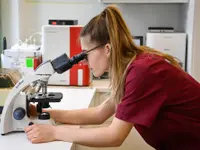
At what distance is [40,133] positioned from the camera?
1475 millimetres

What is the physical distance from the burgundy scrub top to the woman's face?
0.43ft

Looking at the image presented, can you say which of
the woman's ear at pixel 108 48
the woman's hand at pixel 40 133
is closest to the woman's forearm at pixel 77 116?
the woman's hand at pixel 40 133

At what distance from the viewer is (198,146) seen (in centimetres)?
145

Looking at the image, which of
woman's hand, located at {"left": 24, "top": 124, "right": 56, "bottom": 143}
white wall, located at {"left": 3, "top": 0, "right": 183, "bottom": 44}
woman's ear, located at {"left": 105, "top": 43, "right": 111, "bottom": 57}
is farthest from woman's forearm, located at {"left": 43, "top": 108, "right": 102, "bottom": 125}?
white wall, located at {"left": 3, "top": 0, "right": 183, "bottom": 44}

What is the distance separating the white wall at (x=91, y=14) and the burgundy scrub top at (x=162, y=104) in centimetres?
184

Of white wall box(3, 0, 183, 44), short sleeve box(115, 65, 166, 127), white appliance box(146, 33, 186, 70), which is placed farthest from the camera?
white wall box(3, 0, 183, 44)

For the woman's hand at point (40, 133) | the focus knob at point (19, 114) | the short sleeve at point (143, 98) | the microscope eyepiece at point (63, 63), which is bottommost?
the woman's hand at point (40, 133)

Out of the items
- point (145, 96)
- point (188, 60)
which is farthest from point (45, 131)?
point (188, 60)

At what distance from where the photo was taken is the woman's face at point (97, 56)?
1.47m

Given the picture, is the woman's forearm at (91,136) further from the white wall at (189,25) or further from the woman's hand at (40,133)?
the white wall at (189,25)

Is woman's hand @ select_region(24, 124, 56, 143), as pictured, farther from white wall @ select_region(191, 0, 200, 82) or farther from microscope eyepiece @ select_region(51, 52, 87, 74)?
white wall @ select_region(191, 0, 200, 82)

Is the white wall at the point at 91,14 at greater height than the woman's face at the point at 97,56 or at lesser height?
greater

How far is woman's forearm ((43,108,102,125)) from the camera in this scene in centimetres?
173

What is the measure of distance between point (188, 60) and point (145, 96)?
161cm
